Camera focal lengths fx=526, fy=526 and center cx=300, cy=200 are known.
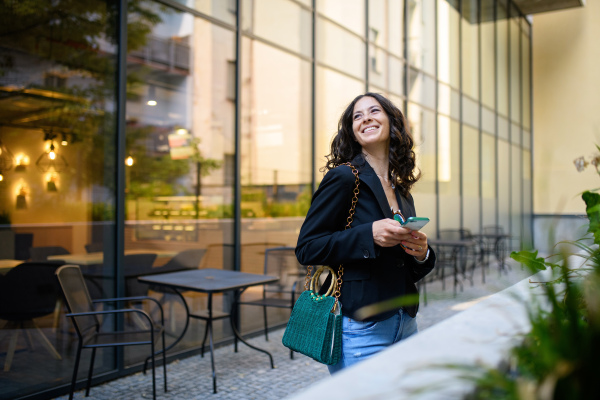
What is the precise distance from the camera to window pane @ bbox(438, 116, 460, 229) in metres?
10.5

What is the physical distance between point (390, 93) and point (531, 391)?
333 inches

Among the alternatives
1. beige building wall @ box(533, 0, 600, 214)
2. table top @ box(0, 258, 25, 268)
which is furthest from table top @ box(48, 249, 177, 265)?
beige building wall @ box(533, 0, 600, 214)

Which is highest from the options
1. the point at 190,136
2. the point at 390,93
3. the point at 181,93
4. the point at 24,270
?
the point at 390,93

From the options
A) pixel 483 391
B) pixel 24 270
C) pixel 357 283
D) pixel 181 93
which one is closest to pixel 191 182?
pixel 181 93

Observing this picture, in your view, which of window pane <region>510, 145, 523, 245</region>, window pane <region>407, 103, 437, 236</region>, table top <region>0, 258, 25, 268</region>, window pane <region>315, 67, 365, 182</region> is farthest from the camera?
window pane <region>510, 145, 523, 245</region>

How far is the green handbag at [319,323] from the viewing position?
1.85 m

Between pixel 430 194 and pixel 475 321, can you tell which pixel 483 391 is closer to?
pixel 475 321

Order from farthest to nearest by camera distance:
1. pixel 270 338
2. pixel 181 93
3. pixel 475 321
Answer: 1. pixel 270 338
2. pixel 181 93
3. pixel 475 321

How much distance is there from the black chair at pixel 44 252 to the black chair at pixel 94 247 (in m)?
0.17

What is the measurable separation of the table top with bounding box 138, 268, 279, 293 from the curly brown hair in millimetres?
1858

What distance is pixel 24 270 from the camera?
3.62 metres

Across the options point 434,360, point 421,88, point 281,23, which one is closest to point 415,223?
point 434,360

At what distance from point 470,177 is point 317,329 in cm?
1092

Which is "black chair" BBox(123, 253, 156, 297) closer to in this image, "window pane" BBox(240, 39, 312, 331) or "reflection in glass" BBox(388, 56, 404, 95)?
"window pane" BBox(240, 39, 312, 331)
